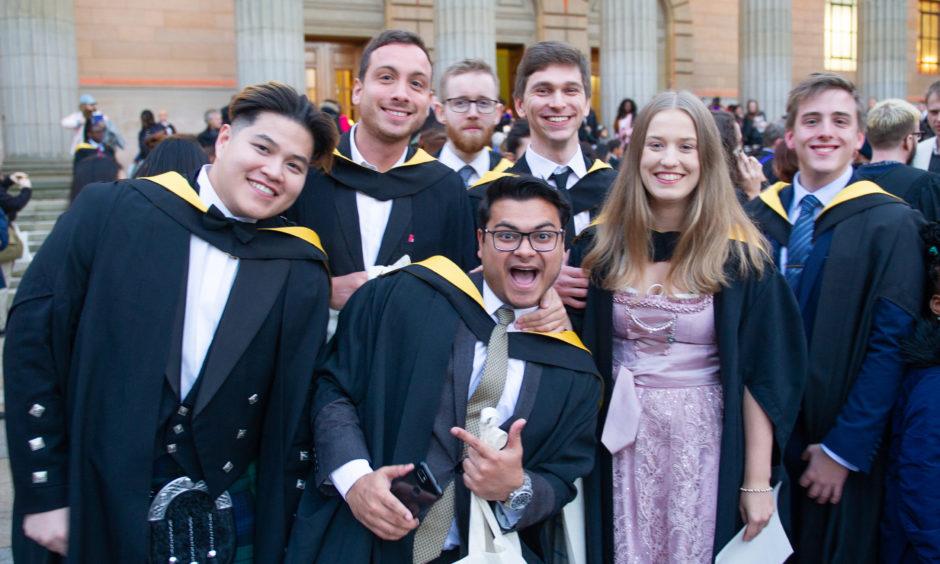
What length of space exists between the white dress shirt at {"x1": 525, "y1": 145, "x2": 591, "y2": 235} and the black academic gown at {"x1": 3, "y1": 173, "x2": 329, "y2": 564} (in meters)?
1.58

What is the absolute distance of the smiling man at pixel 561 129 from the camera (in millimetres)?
3512

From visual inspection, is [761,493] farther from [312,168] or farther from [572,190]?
[312,168]

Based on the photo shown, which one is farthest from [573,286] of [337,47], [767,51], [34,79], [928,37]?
[928,37]

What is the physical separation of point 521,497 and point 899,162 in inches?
131

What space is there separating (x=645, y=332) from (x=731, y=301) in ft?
1.02

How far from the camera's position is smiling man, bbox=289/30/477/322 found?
3.08 metres

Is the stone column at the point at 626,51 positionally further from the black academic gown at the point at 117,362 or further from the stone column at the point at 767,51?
the black academic gown at the point at 117,362

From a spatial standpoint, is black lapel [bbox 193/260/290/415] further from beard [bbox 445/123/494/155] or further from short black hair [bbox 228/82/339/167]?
beard [bbox 445/123/494/155]

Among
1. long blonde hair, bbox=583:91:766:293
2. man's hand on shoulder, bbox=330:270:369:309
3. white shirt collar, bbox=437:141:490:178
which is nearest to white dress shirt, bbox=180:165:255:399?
man's hand on shoulder, bbox=330:270:369:309

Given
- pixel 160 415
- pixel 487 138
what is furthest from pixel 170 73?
pixel 160 415

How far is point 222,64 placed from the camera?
15.7 meters

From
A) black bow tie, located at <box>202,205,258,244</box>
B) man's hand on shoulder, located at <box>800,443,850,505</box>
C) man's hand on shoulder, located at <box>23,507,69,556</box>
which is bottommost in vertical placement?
man's hand on shoulder, located at <box>800,443,850,505</box>

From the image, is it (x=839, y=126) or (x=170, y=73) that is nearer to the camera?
(x=839, y=126)

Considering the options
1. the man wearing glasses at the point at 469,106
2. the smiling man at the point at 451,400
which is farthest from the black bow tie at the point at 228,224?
the man wearing glasses at the point at 469,106
